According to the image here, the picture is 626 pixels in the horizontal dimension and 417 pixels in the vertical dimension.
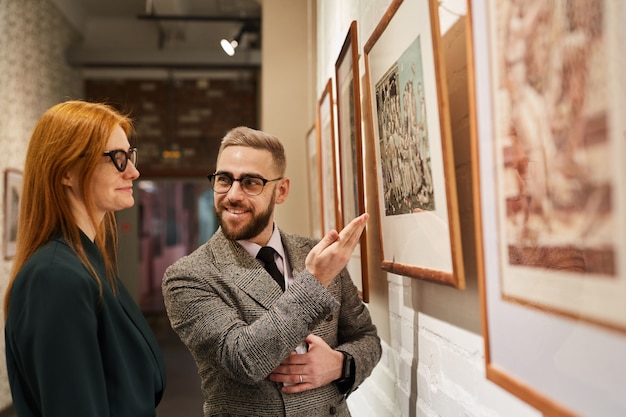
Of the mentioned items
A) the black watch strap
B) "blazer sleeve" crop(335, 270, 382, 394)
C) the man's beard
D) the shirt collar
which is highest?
the man's beard

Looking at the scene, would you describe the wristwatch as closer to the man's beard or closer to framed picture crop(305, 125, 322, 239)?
the man's beard

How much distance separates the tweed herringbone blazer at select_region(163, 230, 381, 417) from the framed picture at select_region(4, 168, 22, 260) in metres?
4.00

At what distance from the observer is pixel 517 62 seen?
85 centimetres

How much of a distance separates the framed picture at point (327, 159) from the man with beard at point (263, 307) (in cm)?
81

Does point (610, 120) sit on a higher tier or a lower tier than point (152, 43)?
lower

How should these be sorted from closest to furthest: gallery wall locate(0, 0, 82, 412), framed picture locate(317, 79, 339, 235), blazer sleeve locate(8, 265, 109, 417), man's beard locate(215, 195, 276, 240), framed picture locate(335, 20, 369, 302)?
blazer sleeve locate(8, 265, 109, 417) → man's beard locate(215, 195, 276, 240) → framed picture locate(335, 20, 369, 302) → framed picture locate(317, 79, 339, 235) → gallery wall locate(0, 0, 82, 412)

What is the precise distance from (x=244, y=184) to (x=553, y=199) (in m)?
1.04

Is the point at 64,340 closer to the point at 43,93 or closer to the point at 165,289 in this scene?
the point at 165,289

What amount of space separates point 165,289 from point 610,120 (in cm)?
118

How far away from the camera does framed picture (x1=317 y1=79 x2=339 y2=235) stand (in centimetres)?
259

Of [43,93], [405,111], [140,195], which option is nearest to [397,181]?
[405,111]

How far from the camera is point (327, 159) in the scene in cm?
293

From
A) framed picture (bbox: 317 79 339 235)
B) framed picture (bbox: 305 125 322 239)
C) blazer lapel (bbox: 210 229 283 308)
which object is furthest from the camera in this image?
framed picture (bbox: 305 125 322 239)

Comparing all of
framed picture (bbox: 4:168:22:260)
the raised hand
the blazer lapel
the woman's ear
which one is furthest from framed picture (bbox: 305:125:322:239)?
framed picture (bbox: 4:168:22:260)
